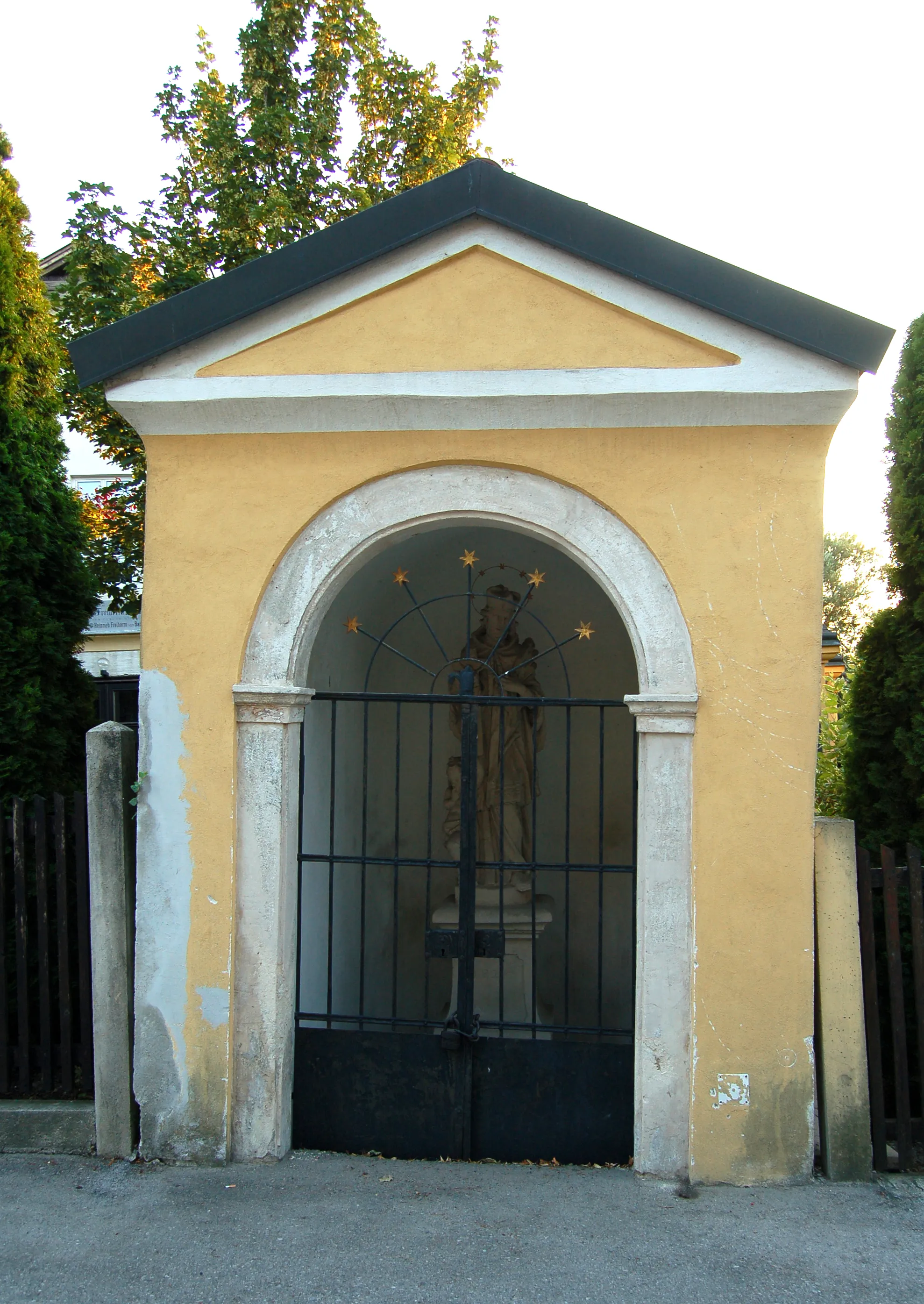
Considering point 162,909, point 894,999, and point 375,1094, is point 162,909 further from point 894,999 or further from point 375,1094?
point 894,999

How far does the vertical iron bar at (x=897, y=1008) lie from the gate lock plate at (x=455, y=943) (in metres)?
1.61

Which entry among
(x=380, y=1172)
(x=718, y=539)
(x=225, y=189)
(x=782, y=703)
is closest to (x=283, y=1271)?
(x=380, y=1172)

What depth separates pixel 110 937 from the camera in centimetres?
402

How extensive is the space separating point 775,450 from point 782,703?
102 cm

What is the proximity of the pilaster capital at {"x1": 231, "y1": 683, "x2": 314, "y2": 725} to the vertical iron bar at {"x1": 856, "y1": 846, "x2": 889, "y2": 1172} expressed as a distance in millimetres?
2440

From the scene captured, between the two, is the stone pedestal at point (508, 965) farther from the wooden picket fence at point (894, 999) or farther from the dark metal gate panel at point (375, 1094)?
the wooden picket fence at point (894, 999)

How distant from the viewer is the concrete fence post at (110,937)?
397cm

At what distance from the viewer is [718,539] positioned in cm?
377

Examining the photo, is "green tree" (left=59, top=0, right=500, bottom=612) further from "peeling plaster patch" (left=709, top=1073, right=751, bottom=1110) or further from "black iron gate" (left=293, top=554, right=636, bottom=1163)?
"peeling plaster patch" (left=709, top=1073, right=751, bottom=1110)

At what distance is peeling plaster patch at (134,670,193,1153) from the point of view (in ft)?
12.8

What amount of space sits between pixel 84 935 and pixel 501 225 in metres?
3.60

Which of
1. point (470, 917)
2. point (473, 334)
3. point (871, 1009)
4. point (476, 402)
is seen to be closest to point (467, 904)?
point (470, 917)

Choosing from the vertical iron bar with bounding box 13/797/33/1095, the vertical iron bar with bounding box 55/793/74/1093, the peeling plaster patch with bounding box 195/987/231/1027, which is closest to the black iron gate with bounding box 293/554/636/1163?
the peeling plaster patch with bounding box 195/987/231/1027

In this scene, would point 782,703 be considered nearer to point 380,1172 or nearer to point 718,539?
point 718,539
